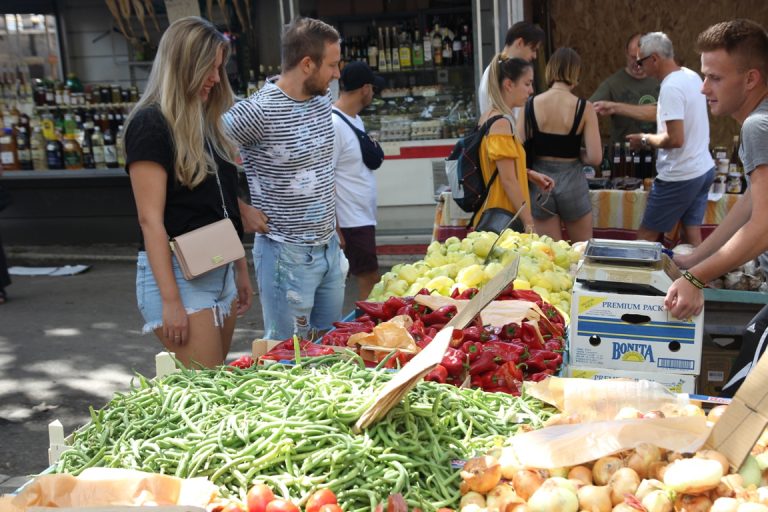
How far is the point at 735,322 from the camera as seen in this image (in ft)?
17.5

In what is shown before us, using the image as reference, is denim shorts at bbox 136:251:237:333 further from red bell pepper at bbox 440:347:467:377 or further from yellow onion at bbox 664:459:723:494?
yellow onion at bbox 664:459:723:494

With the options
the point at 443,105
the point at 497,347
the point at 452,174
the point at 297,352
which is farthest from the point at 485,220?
the point at 443,105

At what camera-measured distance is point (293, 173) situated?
13.3 ft

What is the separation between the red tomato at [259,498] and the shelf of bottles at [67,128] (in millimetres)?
8274

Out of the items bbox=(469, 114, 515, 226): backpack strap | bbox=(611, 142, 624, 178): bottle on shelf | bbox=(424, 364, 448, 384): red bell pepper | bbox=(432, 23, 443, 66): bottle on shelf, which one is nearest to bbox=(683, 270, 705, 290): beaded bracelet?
bbox=(424, 364, 448, 384): red bell pepper

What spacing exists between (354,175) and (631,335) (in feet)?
8.90

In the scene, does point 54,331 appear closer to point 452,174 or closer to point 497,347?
point 452,174

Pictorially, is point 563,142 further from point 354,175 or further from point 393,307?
point 393,307

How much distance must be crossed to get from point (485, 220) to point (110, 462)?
152 inches

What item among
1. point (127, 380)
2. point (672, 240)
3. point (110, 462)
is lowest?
point (127, 380)

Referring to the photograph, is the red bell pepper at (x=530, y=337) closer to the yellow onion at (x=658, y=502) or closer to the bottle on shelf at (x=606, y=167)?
the yellow onion at (x=658, y=502)

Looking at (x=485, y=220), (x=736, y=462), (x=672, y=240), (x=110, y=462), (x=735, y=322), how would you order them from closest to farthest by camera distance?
(x=736, y=462) < (x=110, y=462) < (x=735, y=322) < (x=485, y=220) < (x=672, y=240)

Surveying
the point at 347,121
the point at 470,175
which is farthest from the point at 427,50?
the point at 347,121

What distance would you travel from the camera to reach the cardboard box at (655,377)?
3170 millimetres
